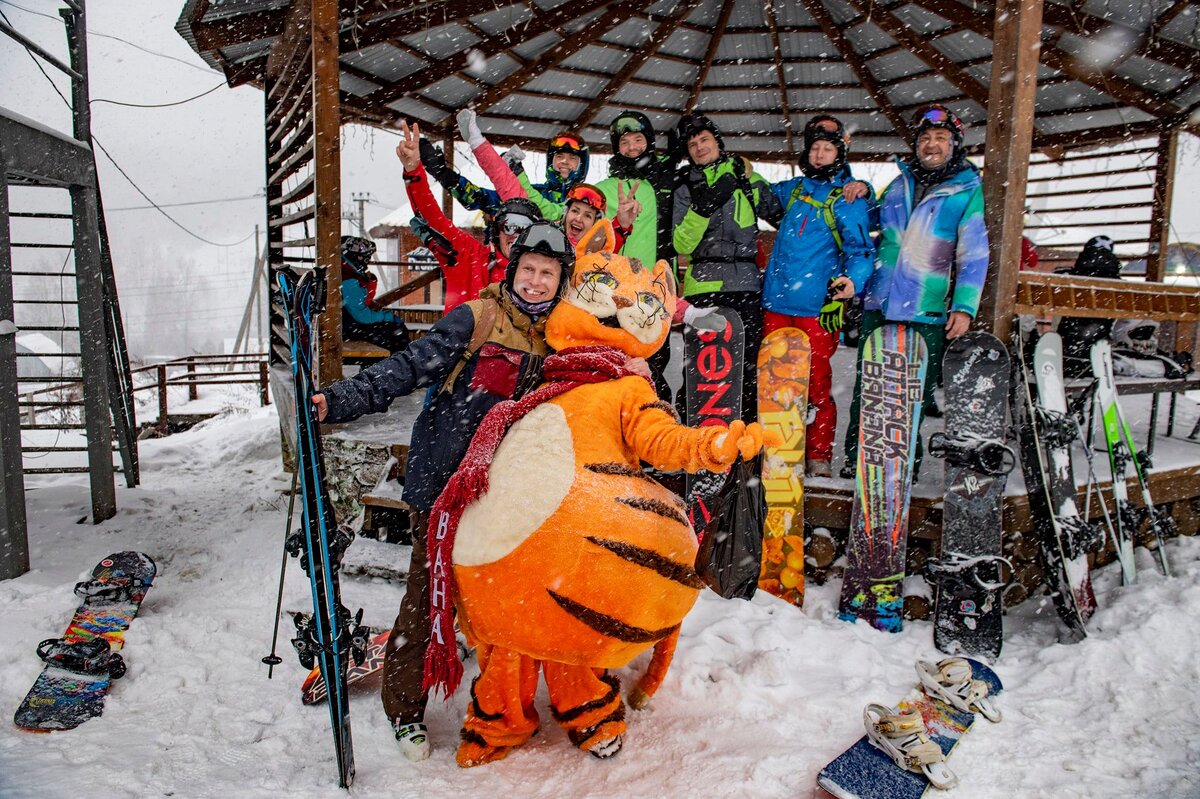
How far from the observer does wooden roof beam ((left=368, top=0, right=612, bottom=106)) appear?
21.6ft

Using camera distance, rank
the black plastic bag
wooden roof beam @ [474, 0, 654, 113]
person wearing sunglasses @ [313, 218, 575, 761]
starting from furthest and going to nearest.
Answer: wooden roof beam @ [474, 0, 654, 113] → person wearing sunglasses @ [313, 218, 575, 761] → the black plastic bag

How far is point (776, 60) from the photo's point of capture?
25.3ft

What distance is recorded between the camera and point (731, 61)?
7895mm

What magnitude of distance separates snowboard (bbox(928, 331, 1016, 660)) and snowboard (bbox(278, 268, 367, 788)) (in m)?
2.63

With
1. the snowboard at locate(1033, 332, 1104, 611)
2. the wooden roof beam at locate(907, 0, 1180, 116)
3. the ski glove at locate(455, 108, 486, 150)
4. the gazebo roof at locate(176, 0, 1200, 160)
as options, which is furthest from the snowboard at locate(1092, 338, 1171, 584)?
the ski glove at locate(455, 108, 486, 150)

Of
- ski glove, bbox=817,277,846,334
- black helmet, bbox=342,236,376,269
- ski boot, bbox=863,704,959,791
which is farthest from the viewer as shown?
black helmet, bbox=342,236,376,269

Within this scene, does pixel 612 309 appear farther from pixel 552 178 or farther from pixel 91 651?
pixel 91 651

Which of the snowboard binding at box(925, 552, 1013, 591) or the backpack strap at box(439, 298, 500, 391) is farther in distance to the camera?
the snowboard binding at box(925, 552, 1013, 591)

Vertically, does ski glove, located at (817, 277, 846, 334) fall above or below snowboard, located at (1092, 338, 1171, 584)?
above

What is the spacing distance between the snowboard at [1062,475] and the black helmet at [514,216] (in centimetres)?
277

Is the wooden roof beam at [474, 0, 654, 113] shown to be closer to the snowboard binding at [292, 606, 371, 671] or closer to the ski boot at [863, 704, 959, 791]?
the snowboard binding at [292, 606, 371, 671]

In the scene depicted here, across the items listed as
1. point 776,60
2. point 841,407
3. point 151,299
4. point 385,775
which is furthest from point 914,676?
point 151,299

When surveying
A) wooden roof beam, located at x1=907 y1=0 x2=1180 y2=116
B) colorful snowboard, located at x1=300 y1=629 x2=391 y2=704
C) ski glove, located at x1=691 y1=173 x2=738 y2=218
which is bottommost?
colorful snowboard, located at x1=300 y1=629 x2=391 y2=704

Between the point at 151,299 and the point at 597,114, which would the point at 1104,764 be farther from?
the point at 151,299
